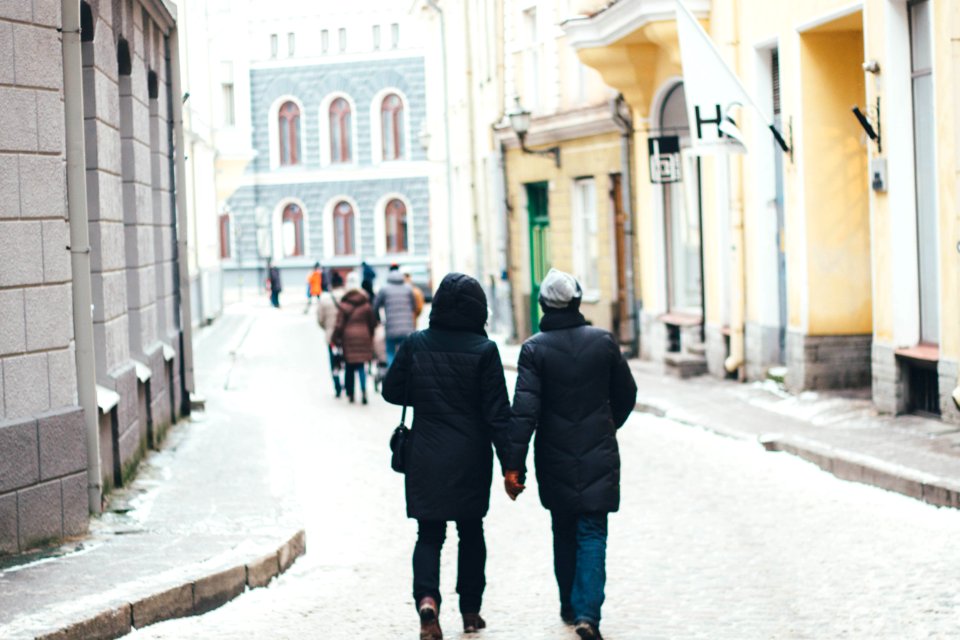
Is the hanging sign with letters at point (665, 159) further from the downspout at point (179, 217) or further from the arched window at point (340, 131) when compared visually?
the arched window at point (340, 131)

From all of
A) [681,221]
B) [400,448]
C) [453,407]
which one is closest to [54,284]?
[400,448]

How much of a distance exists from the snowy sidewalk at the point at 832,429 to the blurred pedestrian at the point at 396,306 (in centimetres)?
304

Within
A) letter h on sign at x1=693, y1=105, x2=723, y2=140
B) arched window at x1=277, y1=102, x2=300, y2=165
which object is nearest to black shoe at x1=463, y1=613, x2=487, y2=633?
letter h on sign at x1=693, y1=105, x2=723, y2=140

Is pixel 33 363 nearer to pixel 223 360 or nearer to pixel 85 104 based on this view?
pixel 85 104

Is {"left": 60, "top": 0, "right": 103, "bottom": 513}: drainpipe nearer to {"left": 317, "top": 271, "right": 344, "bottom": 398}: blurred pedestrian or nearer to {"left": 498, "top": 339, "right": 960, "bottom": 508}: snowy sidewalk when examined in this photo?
{"left": 498, "top": 339, "right": 960, "bottom": 508}: snowy sidewalk

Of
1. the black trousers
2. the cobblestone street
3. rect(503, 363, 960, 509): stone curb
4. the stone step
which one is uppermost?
the stone step

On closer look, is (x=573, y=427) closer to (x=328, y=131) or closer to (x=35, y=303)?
(x=35, y=303)

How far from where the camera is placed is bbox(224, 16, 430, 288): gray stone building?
206 feet

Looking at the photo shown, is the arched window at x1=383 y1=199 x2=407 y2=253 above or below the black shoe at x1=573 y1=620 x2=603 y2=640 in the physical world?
above

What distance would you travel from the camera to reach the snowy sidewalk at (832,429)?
11469 millimetres

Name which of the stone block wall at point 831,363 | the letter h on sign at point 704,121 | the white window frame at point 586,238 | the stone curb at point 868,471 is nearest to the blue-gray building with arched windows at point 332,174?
the white window frame at point 586,238

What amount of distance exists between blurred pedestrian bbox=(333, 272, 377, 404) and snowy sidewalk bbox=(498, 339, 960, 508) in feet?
10.8

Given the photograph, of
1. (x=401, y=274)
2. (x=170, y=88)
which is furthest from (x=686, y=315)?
(x=170, y=88)

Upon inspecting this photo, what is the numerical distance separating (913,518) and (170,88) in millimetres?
10132
